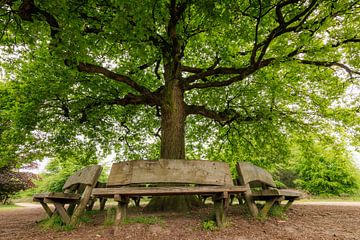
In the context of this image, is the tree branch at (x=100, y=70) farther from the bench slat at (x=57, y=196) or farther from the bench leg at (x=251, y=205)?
the bench leg at (x=251, y=205)

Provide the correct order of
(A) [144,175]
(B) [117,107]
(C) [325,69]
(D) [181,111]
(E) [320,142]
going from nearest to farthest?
(A) [144,175] < (D) [181,111] < (C) [325,69] < (E) [320,142] < (B) [117,107]

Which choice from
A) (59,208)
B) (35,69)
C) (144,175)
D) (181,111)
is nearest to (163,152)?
(181,111)

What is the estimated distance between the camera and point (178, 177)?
→ 4445mm

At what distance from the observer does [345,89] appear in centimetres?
850

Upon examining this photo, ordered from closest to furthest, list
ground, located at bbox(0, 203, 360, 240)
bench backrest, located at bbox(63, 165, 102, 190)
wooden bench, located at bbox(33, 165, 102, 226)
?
1. ground, located at bbox(0, 203, 360, 240)
2. wooden bench, located at bbox(33, 165, 102, 226)
3. bench backrest, located at bbox(63, 165, 102, 190)

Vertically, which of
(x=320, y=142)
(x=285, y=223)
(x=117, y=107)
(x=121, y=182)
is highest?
(x=117, y=107)

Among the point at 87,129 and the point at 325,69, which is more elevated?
the point at 325,69

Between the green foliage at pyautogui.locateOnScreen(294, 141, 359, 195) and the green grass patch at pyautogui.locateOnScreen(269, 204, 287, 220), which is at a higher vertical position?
the green foliage at pyautogui.locateOnScreen(294, 141, 359, 195)

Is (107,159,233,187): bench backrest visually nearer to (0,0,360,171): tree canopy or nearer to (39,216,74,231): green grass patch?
(39,216,74,231): green grass patch

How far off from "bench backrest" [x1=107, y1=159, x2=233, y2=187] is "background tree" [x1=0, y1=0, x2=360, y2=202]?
1.87 metres

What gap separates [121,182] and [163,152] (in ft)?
7.59

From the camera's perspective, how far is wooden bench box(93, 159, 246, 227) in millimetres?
4074

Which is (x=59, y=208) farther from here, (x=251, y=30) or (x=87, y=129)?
(x=251, y=30)

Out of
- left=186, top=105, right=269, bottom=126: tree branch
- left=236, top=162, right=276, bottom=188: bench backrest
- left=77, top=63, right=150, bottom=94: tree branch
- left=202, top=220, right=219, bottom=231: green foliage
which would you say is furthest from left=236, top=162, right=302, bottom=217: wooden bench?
left=77, top=63, right=150, bottom=94: tree branch
